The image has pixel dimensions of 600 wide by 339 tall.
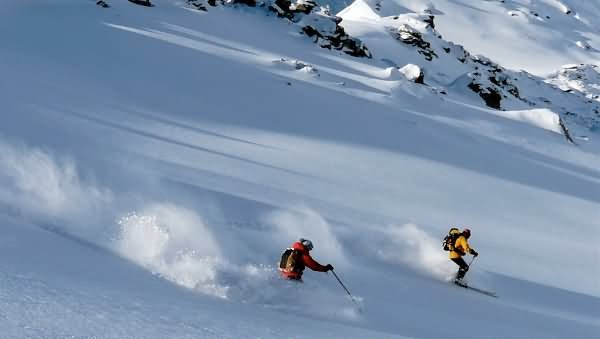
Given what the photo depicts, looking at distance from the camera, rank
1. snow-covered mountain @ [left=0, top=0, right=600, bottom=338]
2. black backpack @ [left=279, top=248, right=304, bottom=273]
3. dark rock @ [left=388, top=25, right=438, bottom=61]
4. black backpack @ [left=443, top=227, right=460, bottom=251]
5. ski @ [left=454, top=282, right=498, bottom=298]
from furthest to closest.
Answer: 1. dark rock @ [left=388, top=25, right=438, bottom=61]
2. black backpack @ [left=443, top=227, right=460, bottom=251]
3. ski @ [left=454, top=282, right=498, bottom=298]
4. black backpack @ [left=279, top=248, right=304, bottom=273]
5. snow-covered mountain @ [left=0, top=0, right=600, bottom=338]

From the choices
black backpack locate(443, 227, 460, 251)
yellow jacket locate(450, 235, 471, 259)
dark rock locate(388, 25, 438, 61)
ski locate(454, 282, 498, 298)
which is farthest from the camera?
dark rock locate(388, 25, 438, 61)

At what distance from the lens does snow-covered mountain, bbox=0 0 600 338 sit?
27.7ft

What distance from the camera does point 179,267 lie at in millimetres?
9477

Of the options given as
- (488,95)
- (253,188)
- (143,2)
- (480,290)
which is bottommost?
(480,290)

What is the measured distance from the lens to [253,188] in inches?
609

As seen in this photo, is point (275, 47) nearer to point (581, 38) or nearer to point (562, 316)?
point (562, 316)

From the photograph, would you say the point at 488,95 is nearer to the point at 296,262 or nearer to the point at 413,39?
the point at 413,39

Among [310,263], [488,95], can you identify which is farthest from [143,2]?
[310,263]

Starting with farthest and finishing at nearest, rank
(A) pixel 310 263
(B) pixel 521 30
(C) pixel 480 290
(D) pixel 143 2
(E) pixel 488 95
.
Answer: (B) pixel 521 30, (E) pixel 488 95, (D) pixel 143 2, (C) pixel 480 290, (A) pixel 310 263

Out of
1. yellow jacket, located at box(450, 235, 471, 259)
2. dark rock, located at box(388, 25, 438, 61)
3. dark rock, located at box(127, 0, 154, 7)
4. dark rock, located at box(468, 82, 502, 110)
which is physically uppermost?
dark rock, located at box(388, 25, 438, 61)

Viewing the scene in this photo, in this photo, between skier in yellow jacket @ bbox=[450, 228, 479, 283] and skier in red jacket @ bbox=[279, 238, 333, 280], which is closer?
skier in red jacket @ bbox=[279, 238, 333, 280]

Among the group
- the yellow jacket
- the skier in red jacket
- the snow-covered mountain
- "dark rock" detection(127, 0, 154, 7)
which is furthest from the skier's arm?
"dark rock" detection(127, 0, 154, 7)

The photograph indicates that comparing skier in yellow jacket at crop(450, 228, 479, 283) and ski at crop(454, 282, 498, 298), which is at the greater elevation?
skier in yellow jacket at crop(450, 228, 479, 283)

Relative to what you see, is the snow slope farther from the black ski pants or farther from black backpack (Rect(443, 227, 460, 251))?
the black ski pants
